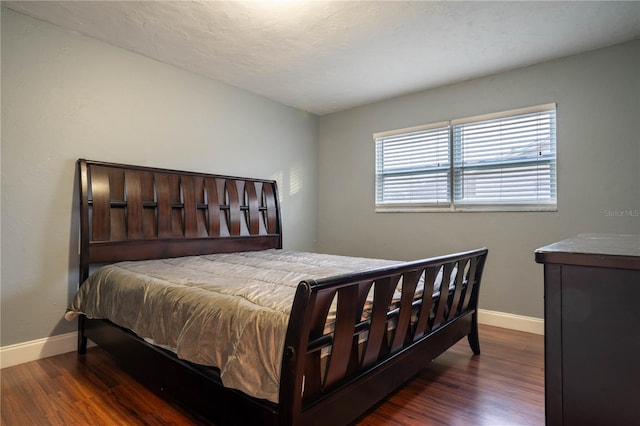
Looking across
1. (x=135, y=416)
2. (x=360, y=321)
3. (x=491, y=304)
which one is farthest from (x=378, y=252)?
(x=135, y=416)

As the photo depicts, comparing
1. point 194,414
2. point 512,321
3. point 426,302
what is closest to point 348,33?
point 426,302

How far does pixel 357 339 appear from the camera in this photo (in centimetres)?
144

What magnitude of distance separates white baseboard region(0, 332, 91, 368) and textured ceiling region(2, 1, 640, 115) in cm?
224

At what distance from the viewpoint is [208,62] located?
3023 mm

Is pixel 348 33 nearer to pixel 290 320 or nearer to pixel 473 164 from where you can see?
pixel 473 164

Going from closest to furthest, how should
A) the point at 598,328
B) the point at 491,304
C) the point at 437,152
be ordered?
the point at 598,328 → the point at 491,304 → the point at 437,152

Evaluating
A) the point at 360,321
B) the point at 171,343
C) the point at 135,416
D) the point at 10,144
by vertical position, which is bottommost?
the point at 135,416

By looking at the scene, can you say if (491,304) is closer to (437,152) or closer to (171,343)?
(437,152)

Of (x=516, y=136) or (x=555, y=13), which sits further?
(x=516, y=136)

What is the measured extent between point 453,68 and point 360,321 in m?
2.63

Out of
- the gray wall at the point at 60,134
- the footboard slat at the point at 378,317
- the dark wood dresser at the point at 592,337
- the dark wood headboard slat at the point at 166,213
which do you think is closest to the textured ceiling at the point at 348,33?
the gray wall at the point at 60,134

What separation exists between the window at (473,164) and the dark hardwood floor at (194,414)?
1419mm

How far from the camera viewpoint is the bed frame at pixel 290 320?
1.22 metres

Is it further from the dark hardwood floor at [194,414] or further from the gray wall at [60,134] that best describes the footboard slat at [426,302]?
the gray wall at [60,134]
